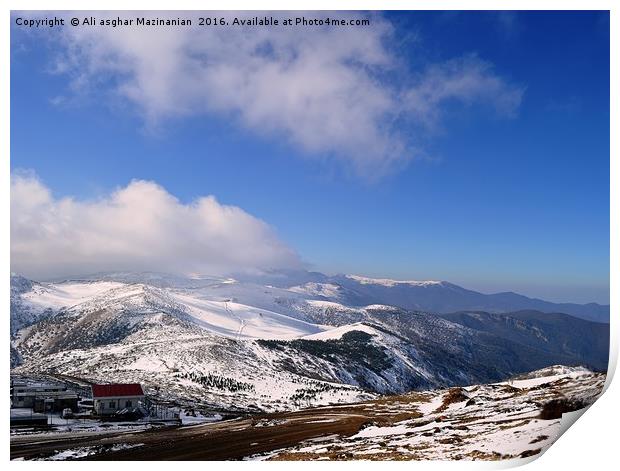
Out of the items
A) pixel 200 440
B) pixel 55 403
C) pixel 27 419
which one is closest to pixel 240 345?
pixel 55 403

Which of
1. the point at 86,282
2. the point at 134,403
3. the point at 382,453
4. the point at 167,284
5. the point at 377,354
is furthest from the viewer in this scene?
the point at 86,282

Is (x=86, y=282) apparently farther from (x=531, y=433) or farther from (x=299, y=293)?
(x=531, y=433)

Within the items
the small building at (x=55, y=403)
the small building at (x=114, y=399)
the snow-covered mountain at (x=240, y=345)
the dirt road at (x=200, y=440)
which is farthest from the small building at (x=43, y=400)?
the snow-covered mountain at (x=240, y=345)

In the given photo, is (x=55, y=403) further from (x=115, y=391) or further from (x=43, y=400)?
(x=115, y=391)

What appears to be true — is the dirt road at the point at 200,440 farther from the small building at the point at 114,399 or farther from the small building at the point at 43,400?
the small building at the point at 43,400

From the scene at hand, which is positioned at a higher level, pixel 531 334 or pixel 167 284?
pixel 167 284

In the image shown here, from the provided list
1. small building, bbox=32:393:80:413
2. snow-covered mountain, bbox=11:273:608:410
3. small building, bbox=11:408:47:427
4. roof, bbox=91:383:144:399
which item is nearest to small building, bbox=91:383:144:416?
roof, bbox=91:383:144:399

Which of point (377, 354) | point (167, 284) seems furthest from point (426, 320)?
point (167, 284)
